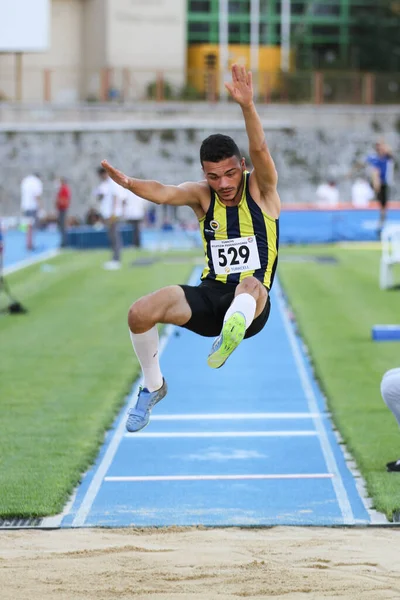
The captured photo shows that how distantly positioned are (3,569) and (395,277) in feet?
60.7

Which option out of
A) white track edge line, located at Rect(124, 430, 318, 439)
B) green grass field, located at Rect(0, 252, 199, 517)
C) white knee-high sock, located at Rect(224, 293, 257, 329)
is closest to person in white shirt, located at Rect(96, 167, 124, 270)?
green grass field, located at Rect(0, 252, 199, 517)

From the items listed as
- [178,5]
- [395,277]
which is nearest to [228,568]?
[395,277]

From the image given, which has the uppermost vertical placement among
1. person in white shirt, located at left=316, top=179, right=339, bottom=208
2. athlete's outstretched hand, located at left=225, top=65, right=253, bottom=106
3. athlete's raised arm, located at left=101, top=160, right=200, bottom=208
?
athlete's outstretched hand, located at left=225, top=65, right=253, bottom=106

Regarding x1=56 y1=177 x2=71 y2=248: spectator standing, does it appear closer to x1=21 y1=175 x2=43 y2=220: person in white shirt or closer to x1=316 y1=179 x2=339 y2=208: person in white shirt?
x1=21 y1=175 x2=43 y2=220: person in white shirt

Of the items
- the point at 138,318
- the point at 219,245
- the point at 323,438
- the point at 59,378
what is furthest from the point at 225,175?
the point at 59,378

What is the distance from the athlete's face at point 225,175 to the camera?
7207 millimetres

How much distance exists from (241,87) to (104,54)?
42.8m

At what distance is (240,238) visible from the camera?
7.36 m

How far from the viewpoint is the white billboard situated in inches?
824

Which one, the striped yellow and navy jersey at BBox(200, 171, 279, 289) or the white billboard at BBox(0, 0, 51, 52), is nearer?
the striped yellow and navy jersey at BBox(200, 171, 279, 289)

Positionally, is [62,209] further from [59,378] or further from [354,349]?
[59,378]

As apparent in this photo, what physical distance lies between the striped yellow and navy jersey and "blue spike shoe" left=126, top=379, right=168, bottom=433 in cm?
82

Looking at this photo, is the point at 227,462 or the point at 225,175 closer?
the point at 225,175

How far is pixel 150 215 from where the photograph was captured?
135 ft
